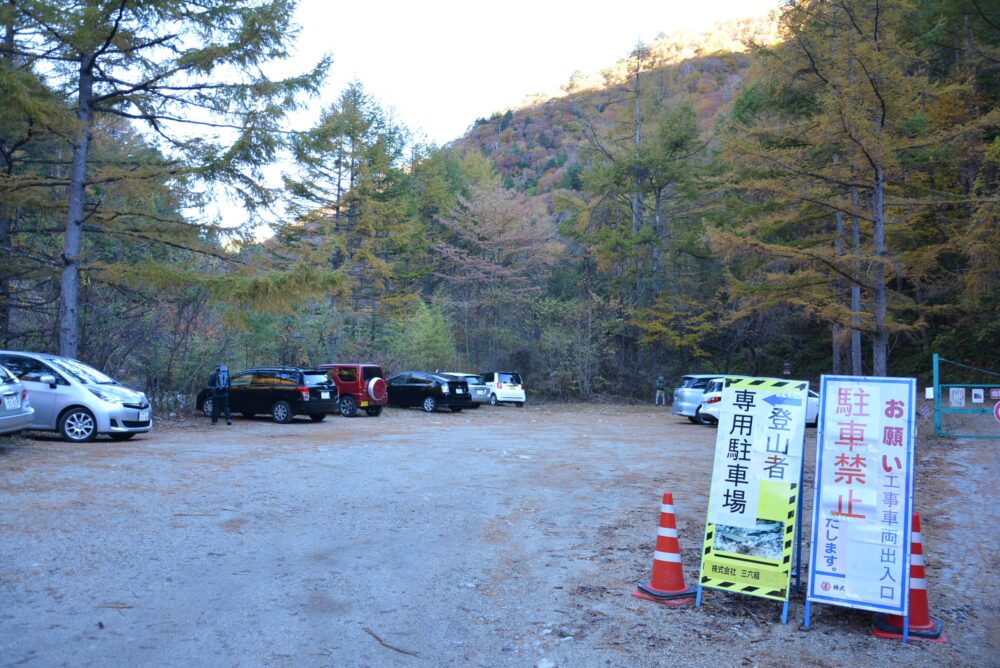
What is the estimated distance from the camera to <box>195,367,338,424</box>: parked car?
2052cm

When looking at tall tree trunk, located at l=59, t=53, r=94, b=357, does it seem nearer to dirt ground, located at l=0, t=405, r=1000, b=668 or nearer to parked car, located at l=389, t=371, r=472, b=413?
dirt ground, located at l=0, t=405, r=1000, b=668

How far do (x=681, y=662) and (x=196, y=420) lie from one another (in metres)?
18.1

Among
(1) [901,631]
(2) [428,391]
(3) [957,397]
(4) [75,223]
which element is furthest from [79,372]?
(3) [957,397]


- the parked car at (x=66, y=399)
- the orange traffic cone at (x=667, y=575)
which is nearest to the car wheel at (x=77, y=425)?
the parked car at (x=66, y=399)

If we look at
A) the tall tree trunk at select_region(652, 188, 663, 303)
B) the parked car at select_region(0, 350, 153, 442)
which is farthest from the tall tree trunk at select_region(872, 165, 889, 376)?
the tall tree trunk at select_region(652, 188, 663, 303)

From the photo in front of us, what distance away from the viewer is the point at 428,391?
88.5ft

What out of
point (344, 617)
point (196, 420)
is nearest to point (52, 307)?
point (196, 420)

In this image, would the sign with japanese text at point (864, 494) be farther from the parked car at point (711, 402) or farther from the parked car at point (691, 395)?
the parked car at point (691, 395)

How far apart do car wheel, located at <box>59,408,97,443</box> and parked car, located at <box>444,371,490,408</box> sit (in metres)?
15.1

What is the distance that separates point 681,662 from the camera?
4.78 m

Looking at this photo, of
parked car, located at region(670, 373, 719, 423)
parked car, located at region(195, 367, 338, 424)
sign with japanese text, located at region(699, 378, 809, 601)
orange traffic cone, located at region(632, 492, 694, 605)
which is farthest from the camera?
parked car, located at region(670, 373, 719, 423)

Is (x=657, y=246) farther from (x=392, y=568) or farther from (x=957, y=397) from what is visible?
(x=392, y=568)

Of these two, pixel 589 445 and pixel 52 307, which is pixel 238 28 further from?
pixel 589 445

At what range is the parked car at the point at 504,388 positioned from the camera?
31.8 metres
